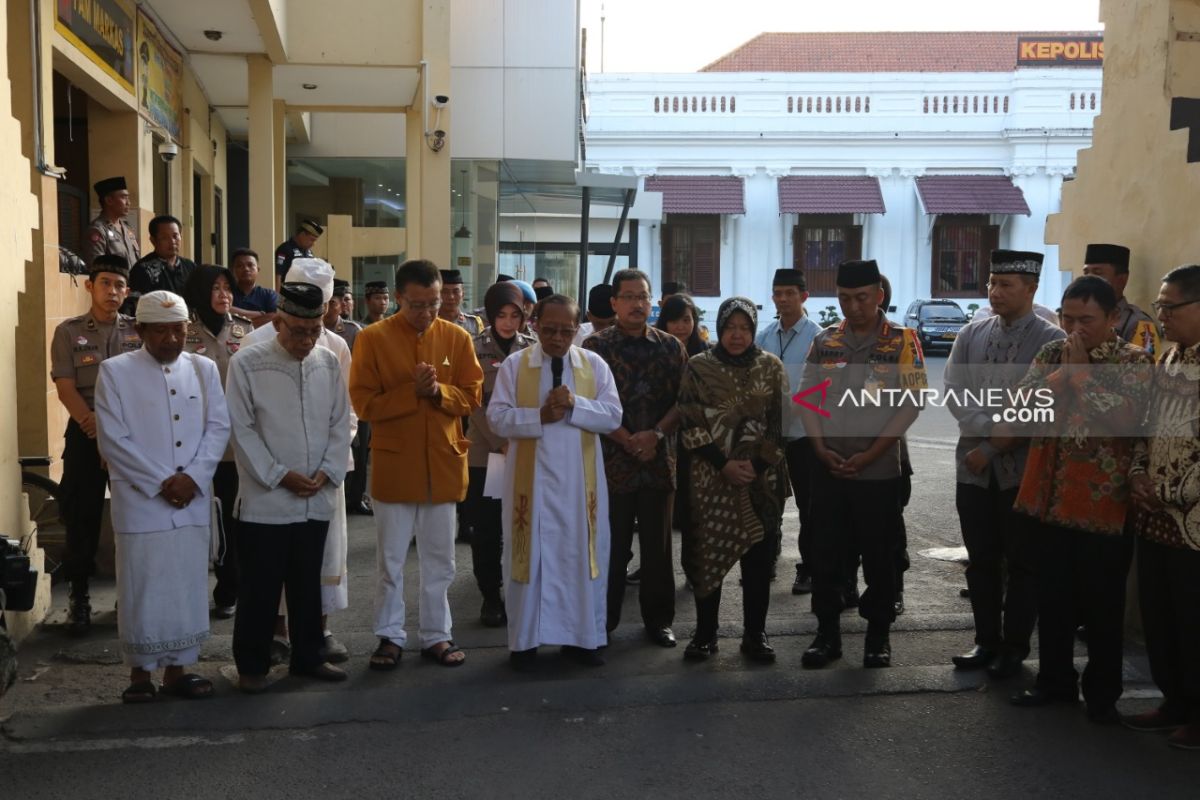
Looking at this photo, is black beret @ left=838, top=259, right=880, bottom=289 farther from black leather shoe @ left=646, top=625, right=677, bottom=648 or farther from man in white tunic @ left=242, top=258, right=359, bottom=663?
man in white tunic @ left=242, top=258, right=359, bottom=663

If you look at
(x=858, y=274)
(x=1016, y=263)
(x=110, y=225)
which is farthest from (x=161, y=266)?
(x=1016, y=263)

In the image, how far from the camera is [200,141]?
16312 millimetres

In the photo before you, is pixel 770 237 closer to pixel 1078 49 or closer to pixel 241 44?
pixel 1078 49

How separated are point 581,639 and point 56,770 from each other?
7.85ft

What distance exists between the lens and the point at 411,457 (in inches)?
236

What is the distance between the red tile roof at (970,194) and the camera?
34.4 metres

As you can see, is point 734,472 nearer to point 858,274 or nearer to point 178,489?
point 858,274

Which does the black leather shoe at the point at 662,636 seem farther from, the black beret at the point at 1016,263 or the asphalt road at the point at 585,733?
the black beret at the point at 1016,263

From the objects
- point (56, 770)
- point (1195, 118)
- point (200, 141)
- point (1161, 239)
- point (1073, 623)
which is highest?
point (200, 141)

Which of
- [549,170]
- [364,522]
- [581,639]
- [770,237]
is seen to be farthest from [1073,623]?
[770,237]

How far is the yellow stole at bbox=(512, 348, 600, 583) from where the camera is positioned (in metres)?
6.05

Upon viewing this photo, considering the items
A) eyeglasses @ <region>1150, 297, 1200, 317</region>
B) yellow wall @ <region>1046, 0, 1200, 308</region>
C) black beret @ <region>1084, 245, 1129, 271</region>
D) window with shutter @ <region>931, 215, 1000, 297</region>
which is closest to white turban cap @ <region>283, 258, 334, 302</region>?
eyeglasses @ <region>1150, 297, 1200, 317</region>

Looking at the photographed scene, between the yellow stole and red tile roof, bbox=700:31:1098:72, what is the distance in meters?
36.2

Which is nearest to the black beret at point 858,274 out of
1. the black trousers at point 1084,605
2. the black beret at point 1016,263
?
the black beret at point 1016,263
